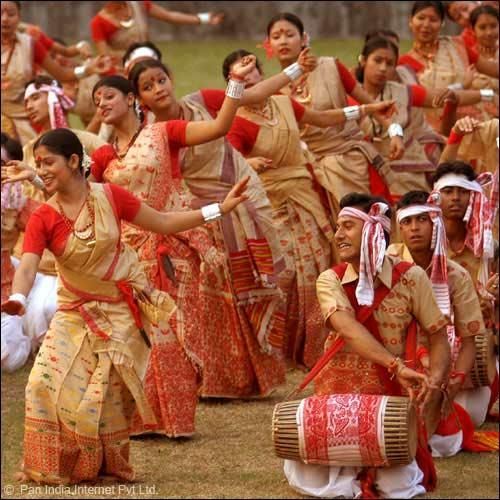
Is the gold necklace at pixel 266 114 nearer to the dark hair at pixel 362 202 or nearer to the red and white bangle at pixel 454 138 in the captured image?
the red and white bangle at pixel 454 138

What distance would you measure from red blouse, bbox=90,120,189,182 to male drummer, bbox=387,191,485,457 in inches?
39.4

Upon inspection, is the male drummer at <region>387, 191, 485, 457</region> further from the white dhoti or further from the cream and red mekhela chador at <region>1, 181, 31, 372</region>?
the cream and red mekhela chador at <region>1, 181, 31, 372</region>

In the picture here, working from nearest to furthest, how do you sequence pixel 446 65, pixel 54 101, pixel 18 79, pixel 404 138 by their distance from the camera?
pixel 54 101, pixel 404 138, pixel 446 65, pixel 18 79

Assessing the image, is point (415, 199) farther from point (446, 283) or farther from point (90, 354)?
point (90, 354)

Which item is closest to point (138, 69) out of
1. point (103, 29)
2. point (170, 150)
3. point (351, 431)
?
point (170, 150)

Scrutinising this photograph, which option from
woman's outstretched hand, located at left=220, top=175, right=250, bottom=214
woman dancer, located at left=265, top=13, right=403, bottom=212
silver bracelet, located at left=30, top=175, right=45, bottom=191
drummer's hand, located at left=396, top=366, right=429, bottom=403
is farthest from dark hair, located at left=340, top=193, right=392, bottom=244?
woman dancer, located at left=265, top=13, right=403, bottom=212

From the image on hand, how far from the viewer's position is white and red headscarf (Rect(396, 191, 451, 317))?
773 centimetres

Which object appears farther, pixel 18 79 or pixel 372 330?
pixel 18 79

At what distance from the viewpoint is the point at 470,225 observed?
27.8 feet

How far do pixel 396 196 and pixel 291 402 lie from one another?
342 centimetres

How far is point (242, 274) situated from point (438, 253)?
4.73 feet

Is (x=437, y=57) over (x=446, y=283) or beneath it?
over

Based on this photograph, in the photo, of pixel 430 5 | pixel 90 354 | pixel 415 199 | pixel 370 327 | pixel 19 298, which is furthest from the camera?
pixel 430 5

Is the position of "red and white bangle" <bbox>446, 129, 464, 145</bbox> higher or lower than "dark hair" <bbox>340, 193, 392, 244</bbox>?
lower
